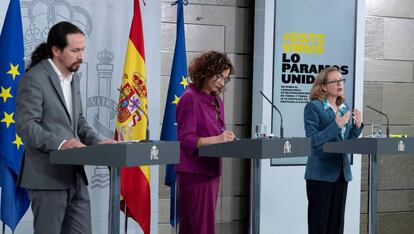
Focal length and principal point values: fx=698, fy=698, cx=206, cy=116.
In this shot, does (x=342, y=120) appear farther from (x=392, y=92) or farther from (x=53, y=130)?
(x=392, y=92)

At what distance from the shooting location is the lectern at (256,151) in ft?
11.5

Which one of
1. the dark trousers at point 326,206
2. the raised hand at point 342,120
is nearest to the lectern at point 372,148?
the raised hand at point 342,120

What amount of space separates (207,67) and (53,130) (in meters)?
1.09

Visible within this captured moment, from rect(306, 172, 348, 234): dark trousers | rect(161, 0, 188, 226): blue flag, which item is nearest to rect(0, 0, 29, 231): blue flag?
rect(161, 0, 188, 226): blue flag

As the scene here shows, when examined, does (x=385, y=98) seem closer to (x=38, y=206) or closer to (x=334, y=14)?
(x=334, y=14)

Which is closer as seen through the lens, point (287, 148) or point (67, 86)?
point (67, 86)

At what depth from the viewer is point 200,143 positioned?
12.8 feet

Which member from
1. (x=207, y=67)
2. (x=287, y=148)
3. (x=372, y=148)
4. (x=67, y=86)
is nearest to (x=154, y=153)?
(x=67, y=86)

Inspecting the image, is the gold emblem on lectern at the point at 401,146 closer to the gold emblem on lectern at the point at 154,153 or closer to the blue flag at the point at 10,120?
the gold emblem on lectern at the point at 154,153

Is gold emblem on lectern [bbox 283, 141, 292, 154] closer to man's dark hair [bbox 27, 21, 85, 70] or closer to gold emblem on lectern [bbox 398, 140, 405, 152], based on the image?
gold emblem on lectern [bbox 398, 140, 405, 152]

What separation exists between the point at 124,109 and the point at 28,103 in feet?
5.16

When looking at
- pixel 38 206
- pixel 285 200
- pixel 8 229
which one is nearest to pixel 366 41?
pixel 285 200

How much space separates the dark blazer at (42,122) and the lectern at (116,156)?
231 mm

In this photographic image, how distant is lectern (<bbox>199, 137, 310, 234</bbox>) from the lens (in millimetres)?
3502
